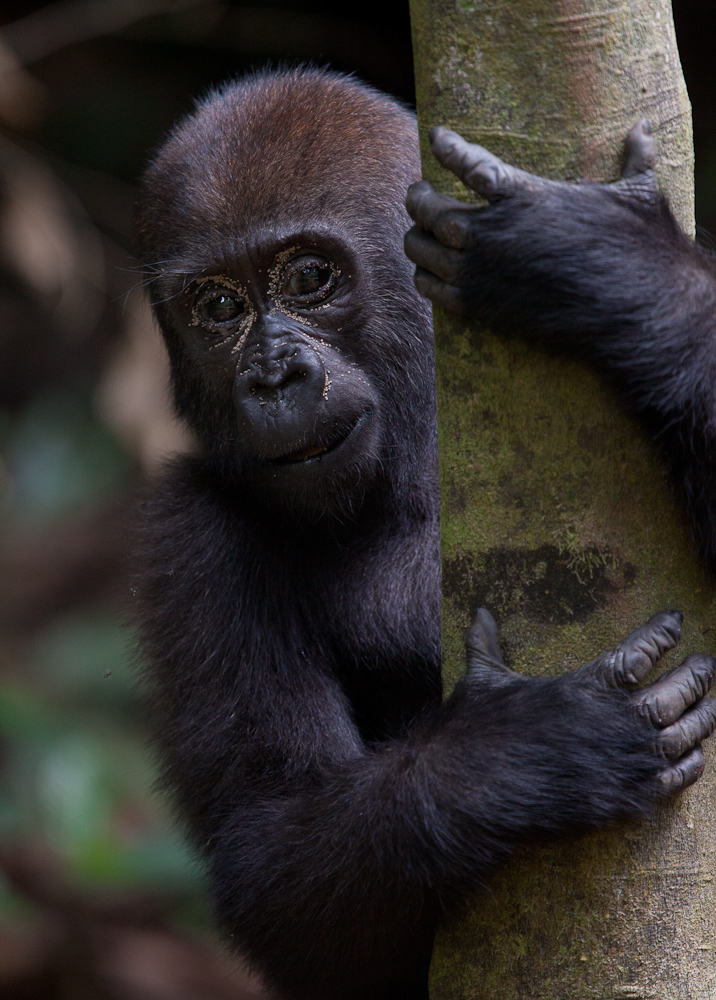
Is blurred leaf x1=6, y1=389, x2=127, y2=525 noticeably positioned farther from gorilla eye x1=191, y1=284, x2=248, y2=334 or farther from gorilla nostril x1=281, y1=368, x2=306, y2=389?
gorilla nostril x1=281, y1=368, x2=306, y2=389

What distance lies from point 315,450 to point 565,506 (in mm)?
1028

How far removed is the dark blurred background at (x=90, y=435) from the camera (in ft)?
17.9

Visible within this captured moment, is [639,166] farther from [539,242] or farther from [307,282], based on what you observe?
[307,282]

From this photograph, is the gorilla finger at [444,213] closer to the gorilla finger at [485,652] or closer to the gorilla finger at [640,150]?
the gorilla finger at [640,150]

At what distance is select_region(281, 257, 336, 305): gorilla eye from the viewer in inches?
122

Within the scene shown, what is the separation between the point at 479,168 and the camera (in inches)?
78.1

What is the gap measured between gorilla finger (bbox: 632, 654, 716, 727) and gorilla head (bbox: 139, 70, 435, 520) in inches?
42.9

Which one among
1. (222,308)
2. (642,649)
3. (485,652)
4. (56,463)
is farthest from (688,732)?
(56,463)

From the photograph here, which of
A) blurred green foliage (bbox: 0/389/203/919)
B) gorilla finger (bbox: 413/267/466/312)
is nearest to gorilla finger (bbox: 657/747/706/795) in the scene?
gorilla finger (bbox: 413/267/466/312)

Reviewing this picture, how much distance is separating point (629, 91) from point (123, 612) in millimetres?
2248

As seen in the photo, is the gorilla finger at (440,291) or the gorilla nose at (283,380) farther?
the gorilla nose at (283,380)

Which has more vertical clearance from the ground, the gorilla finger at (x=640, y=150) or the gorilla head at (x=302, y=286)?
the gorilla finger at (x=640, y=150)

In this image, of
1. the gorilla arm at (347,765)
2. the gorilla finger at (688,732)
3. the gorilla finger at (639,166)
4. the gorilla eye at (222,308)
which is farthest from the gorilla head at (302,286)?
the gorilla finger at (688,732)

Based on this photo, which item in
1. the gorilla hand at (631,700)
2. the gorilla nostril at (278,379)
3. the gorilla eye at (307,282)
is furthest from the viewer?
the gorilla eye at (307,282)
